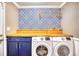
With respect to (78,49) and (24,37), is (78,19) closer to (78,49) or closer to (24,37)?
(78,49)

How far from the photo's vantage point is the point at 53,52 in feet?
8.93

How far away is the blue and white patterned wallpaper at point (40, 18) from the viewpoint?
2770 millimetres

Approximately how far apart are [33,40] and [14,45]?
0.44 m

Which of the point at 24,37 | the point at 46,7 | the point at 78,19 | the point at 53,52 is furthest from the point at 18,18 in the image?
the point at 78,19

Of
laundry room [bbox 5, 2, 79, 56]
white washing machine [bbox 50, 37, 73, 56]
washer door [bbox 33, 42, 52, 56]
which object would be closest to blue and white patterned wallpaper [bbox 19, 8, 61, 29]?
laundry room [bbox 5, 2, 79, 56]

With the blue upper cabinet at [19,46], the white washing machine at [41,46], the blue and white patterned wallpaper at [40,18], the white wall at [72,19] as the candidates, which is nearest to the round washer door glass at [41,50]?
the white washing machine at [41,46]

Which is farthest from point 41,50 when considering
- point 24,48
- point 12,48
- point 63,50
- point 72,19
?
point 72,19

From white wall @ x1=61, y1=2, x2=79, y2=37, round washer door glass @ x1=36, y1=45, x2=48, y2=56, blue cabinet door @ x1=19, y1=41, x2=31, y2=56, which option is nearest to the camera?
white wall @ x1=61, y1=2, x2=79, y2=37

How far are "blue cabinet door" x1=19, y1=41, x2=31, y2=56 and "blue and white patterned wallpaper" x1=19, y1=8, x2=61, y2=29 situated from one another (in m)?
0.41

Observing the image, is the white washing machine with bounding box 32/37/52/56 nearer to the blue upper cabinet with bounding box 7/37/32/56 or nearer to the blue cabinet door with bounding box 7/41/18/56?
the blue upper cabinet with bounding box 7/37/32/56

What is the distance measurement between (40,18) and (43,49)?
0.73 metres

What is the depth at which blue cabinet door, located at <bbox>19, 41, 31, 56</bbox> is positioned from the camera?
8.70 ft

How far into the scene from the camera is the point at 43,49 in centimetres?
279

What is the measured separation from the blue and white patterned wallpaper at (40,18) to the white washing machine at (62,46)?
13.3 inches
